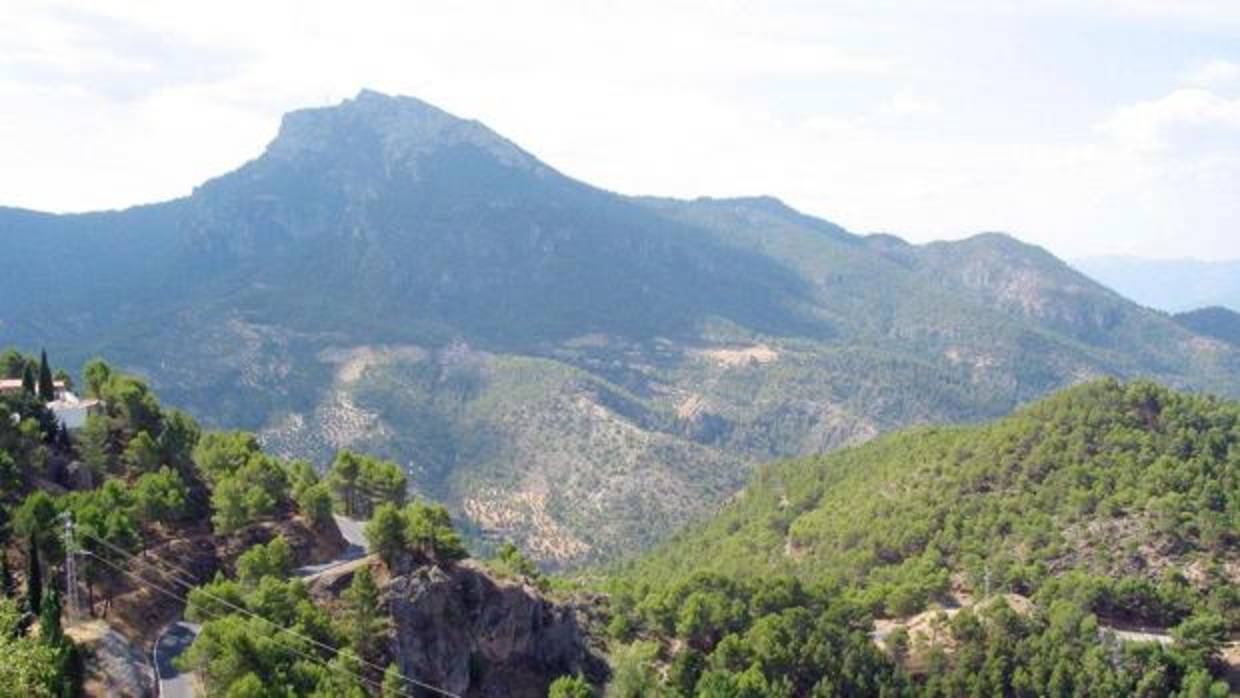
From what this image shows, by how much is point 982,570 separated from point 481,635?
60.9 metres

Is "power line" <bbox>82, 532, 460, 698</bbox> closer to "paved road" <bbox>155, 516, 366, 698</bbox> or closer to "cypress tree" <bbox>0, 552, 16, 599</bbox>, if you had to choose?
"paved road" <bbox>155, 516, 366, 698</bbox>

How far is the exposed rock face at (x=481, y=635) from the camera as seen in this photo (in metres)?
71.6

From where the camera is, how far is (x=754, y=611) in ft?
304

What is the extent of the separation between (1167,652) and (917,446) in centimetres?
6300

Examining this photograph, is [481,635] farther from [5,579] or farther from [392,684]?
[5,579]

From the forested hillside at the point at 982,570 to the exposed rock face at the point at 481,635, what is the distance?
554cm

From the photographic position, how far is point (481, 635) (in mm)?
76375

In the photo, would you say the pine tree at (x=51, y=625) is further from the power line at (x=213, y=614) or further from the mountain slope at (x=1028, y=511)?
the mountain slope at (x=1028, y=511)

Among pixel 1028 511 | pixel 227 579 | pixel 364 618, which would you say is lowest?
pixel 1028 511

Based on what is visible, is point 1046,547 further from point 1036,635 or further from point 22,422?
point 22,422

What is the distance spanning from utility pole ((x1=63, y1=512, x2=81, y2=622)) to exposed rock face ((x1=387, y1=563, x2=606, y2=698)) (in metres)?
19.9

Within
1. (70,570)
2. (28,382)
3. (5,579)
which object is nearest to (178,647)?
(70,570)

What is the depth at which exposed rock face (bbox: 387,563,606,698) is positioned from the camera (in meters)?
71.6

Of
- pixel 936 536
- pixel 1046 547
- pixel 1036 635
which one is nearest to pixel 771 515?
pixel 936 536
